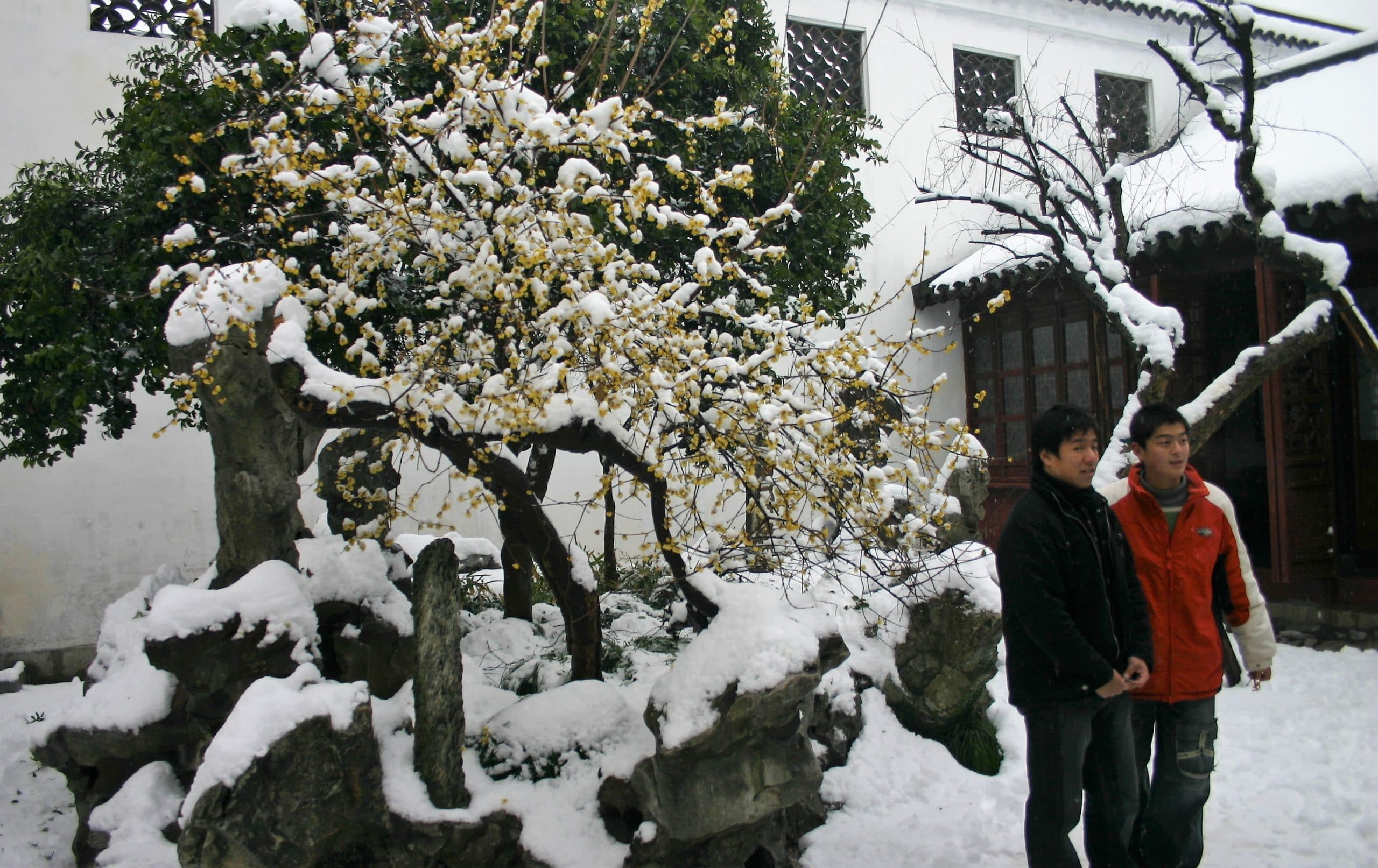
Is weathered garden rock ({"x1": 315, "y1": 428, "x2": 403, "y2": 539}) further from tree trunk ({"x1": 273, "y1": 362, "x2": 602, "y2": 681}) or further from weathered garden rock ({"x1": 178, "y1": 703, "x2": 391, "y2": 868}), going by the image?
weathered garden rock ({"x1": 178, "y1": 703, "x2": 391, "y2": 868})

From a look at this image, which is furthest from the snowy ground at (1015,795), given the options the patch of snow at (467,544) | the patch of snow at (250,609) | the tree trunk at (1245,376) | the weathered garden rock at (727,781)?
the patch of snow at (467,544)

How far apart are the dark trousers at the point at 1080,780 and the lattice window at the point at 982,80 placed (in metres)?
7.95

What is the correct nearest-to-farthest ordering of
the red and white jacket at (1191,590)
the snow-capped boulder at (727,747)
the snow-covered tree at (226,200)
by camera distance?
1. the red and white jacket at (1191,590)
2. the snow-capped boulder at (727,747)
3. the snow-covered tree at (226,200)

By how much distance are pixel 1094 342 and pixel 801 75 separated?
371 centimetres

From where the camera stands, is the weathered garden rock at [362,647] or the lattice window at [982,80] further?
the lattice window at [982,80]

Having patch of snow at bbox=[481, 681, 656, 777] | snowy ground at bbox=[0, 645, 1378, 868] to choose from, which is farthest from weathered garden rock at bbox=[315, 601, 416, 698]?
snowy ground at bbox=[0, 645, 1378, 868]

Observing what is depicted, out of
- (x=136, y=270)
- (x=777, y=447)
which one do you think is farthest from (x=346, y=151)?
(x=777, y=447)

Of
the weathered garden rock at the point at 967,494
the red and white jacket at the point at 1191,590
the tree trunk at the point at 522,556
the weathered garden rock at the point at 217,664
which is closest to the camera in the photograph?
the red and white jacket at the point at 1191,590

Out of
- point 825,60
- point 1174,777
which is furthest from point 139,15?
point 1174,777

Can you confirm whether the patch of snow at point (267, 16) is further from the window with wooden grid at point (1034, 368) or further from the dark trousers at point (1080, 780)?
the window with wooden grid at point (1034, 368)

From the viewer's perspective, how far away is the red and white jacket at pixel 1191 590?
293cm

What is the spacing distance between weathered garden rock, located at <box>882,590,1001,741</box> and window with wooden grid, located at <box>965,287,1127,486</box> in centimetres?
379

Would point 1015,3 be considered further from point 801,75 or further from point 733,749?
Result: point 733,749

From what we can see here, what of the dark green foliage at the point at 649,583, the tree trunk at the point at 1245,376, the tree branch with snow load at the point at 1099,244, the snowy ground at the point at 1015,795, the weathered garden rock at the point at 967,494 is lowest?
the snowy ground at the point at 1015,795
